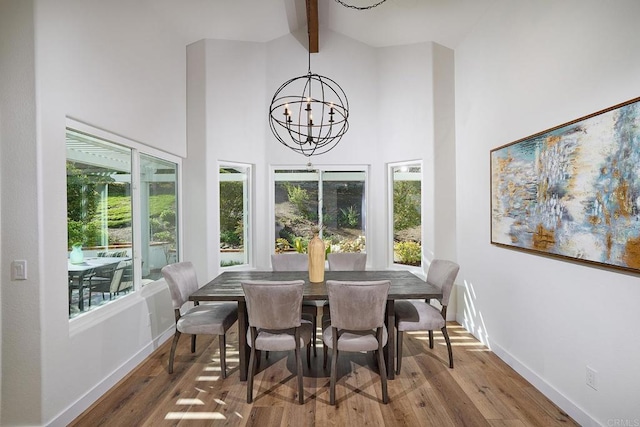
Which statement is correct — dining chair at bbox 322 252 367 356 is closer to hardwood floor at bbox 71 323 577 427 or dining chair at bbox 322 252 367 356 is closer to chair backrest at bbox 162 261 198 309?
hardwood floor at bbox 71 323 577 427

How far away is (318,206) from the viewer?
509 cm

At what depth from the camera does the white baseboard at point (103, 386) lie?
2.31 m

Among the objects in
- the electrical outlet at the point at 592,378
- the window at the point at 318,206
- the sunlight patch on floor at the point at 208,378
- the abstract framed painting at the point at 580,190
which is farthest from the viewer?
the window at the point at 318,206

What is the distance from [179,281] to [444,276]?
8.17 ft

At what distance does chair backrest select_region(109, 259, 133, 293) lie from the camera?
305 cm

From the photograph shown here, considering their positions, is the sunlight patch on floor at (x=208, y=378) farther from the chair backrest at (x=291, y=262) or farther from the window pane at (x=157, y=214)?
the chair backrest at (x=291, y=262)

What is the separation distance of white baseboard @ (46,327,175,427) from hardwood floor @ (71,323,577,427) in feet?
0.16

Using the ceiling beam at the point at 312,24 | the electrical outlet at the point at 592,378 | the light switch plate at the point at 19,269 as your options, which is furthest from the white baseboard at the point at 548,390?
the ceiling beam at the point at 312,24

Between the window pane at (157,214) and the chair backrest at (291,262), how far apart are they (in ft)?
4.23

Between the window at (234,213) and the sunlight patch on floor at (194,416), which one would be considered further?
the window at (234,213)

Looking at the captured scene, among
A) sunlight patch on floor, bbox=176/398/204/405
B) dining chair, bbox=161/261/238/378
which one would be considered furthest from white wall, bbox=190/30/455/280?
sunlight patch on floor, bbox=176/398/204/405

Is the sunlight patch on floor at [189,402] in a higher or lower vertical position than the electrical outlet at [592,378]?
lower

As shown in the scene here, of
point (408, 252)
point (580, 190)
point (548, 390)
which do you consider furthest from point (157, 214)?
point (548, 390)

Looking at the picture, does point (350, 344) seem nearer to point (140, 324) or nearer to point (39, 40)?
point (140, 324)
